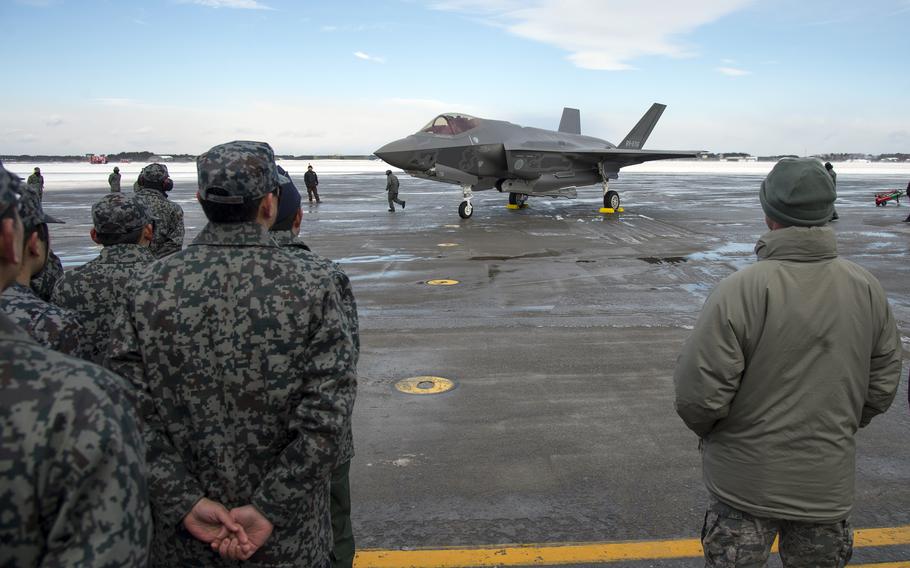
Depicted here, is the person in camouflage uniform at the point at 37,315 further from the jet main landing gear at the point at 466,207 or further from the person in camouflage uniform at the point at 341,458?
the jet main landing gear at the point at 466,207

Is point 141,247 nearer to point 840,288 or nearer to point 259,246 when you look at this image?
point 259,246

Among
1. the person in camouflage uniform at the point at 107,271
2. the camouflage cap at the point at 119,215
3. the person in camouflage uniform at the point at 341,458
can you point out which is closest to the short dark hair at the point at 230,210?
the person in camouflage uniform at the point at 341,458

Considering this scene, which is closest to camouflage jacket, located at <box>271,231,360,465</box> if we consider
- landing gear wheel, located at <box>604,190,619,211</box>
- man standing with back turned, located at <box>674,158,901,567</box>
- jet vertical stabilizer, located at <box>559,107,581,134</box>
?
man standing with back turned, located at <box>674,158,901,567</box>

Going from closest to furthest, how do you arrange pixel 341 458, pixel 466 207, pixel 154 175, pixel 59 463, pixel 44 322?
pixel 59 463
pixel 44 322
pixel 341 458
pixel 154 175
pixel 466 207

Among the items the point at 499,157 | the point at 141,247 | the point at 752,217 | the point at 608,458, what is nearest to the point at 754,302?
the point at 608,458

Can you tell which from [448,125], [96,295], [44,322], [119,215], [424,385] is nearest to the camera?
[44,322]

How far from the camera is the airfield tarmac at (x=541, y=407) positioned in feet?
12.8

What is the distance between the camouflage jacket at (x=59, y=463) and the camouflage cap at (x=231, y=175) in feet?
3.26

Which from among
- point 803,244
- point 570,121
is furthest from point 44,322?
point 570,121

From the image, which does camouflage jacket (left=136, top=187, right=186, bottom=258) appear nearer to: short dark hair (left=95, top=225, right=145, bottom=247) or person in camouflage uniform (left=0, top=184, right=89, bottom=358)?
short dark hair (left=95, top=225, right=145, bottom=247)

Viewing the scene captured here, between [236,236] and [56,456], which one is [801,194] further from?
[56,456]

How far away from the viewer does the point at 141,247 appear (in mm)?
3885

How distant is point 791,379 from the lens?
97.3 inches

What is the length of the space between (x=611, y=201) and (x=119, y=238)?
68.0 feet
